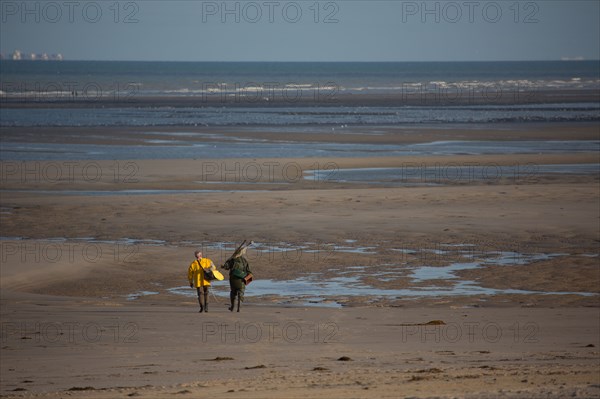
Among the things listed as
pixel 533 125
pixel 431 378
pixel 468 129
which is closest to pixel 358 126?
pixel 468 129

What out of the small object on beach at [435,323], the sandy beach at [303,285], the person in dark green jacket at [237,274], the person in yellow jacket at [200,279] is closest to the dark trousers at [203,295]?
the person in yellow jacket at [200,279]

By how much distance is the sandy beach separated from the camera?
10.1 m

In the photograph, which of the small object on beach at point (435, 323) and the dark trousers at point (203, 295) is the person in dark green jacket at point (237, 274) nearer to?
the dark trousers at point (203, 295)

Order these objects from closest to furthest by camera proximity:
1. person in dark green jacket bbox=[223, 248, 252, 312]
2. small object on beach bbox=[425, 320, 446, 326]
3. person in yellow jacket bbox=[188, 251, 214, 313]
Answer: small object on beach bbox=[425, 320, 446, 326] → person in dark green jacket bbox=[223, 248, 252, 312] → person in yellow jacket bbox=[188, 251, 214, 313]

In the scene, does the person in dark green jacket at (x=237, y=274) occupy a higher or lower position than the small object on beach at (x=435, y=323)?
higher

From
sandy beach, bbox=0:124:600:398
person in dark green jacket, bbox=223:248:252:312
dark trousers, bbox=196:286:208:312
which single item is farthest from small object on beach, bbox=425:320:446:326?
dark trousers, bbox=196:286:208:312

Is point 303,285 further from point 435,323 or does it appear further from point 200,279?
point 435,323

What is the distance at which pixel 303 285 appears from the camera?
650 inches

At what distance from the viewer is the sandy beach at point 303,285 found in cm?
1013

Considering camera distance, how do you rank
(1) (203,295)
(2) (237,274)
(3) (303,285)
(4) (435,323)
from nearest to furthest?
(4) (435,323)
(2) (237,274)
(1) (203,295)
(3) (303,285)

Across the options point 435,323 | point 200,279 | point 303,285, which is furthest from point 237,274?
point 435,323

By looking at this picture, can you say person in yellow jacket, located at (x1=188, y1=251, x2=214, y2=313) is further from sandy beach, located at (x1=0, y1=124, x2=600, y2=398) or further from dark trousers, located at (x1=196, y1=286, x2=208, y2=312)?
sandy beach, located at (x1=0, y1=124, x2=600, y2=398)

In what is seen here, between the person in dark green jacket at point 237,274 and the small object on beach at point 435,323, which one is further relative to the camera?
the person in dark green jacket at point 237,274

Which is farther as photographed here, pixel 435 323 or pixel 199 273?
pixel 199 273
